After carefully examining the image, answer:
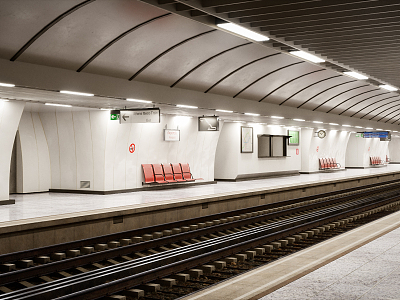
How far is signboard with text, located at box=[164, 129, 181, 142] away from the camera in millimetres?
15756

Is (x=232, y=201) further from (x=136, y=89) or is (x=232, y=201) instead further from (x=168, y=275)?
(x=168, y=275)

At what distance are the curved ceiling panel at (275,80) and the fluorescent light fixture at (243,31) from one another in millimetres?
7428

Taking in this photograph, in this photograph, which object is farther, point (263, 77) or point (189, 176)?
point (189, 176)

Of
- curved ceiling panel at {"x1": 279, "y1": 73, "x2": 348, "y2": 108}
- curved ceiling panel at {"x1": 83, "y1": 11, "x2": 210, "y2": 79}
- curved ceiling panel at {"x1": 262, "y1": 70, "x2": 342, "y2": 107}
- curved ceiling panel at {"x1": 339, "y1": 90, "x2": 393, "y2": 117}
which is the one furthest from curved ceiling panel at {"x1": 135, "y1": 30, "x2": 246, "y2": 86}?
curved ceiling panel at {"x1": 339, "y1": 90, "x2": 393, "y2": 117}

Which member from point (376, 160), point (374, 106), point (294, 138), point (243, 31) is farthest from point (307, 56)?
point (376, 160)

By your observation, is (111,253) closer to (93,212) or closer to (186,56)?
(93,212)

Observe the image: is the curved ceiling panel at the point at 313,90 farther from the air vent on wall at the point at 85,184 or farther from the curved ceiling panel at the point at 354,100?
the air vent on wall at the point at 85,184

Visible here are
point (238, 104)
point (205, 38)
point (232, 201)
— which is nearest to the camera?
point (205, 38)

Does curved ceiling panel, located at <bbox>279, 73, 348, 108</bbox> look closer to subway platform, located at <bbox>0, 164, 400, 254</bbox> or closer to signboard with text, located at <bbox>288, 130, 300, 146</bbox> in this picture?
subway platform, located at <bbox>0, 164, 400, 254</bbox>

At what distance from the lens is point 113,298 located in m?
5.57

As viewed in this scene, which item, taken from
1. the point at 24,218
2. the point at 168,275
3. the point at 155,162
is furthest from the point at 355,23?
the point at 155,162

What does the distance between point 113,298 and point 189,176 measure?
1113 cm

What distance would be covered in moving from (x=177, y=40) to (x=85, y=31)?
7.47 feet

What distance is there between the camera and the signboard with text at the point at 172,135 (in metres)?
15.8
